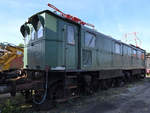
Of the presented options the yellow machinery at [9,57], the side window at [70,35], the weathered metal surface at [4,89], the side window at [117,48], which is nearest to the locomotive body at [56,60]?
the side window at [70,35]

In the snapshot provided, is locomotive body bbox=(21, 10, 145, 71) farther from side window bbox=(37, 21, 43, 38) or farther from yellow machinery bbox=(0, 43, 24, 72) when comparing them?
yellow machinery bbox=(0, 43, 24, 72)

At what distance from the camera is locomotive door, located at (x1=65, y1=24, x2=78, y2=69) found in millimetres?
5642

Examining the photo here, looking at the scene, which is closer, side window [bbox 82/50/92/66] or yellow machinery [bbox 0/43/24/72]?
side window [bbox 82/50/92/66]

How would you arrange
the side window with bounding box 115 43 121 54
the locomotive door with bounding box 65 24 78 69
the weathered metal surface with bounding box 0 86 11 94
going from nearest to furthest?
the weathered metal surface with bounding box 0 86 11 94
the locomotive door with bounding box 65 24 78 69
the side window with bounding box 115 43 121 54

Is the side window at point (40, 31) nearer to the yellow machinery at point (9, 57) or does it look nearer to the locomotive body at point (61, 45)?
the locomotive body at point (61, 45)

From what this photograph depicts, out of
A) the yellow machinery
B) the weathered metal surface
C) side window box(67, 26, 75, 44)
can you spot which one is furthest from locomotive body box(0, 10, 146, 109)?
the yellow machinery

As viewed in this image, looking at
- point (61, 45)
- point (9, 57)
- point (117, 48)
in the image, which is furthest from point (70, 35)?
point (117, 48)

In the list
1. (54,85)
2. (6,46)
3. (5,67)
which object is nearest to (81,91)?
(54,85)

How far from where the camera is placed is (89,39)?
6.98 meters

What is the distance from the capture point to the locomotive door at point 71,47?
564 cm

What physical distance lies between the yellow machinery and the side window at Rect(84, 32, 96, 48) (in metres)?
5.22

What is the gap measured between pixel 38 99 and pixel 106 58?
16.3ft

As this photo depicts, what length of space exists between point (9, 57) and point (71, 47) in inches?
203

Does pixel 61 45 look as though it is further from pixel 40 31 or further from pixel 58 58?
pixel 40 31
